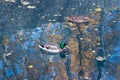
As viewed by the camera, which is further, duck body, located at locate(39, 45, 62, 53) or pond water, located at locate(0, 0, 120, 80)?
duck body, located at locate(39, 45, 62, 53)

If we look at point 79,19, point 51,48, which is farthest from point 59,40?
point 79,19

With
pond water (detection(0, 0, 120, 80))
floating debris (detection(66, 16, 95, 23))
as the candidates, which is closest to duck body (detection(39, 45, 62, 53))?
pond water (detection(0, 0, 120, 80))

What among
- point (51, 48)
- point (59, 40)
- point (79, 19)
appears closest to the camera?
point (51, 48)

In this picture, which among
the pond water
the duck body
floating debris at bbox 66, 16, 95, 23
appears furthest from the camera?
floating debris at bbox 66, 16, 95, 23

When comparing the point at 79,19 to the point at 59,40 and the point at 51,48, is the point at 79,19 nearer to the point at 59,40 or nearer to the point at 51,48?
the point at 59,40

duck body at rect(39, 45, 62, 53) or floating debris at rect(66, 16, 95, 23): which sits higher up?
floating debris at rect(66, 16, 95, 23)

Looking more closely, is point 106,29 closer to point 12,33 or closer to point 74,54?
point 74,54

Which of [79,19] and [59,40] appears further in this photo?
[79,19]

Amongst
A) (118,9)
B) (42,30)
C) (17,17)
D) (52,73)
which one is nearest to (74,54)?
(52,73)

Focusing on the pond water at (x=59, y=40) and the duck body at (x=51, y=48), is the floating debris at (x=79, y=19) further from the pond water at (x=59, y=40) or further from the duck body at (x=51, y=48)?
the duck body at (x=51, y=48)

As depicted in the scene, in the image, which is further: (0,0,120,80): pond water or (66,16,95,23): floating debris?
(66,16,95,23): floating debris

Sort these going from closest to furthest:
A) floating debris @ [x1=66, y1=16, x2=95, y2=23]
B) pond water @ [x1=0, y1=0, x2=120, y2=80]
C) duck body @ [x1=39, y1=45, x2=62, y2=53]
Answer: pond water @ [x1=0, y1=0, x2=120, y2=80]
duck body @ [x1=39, y1=45, x2=62, y2=53]
floating debris @ [x1=66, y1=16, x2=95, y2=23]

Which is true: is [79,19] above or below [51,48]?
above

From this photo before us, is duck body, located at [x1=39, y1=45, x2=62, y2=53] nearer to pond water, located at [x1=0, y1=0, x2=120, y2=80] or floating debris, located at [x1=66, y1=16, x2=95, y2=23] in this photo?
pond water, located at [x1=0, y1=0, x2=120, y2=80]
